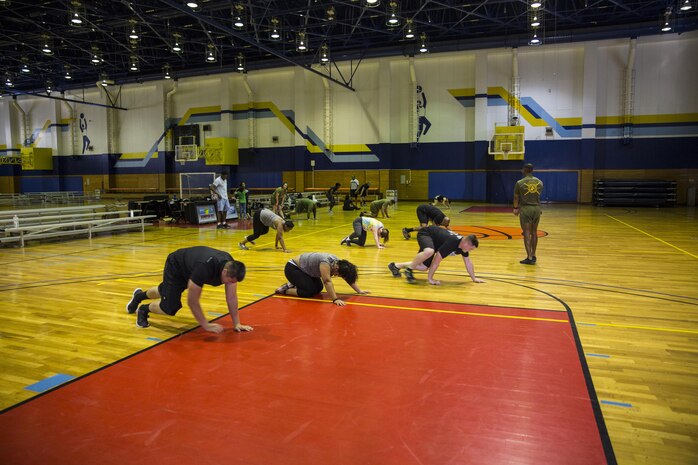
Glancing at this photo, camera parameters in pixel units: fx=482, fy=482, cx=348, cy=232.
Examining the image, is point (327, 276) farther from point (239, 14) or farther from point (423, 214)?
point (239, 14)

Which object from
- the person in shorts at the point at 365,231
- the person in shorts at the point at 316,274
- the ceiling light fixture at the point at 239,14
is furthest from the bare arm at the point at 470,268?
the ceiling light fixture at the point at 239,14

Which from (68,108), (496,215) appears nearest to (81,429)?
(496,215)

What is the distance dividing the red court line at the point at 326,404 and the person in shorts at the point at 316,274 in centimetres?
93

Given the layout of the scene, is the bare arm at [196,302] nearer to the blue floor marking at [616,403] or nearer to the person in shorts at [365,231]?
the blue floor marking at [616,403]

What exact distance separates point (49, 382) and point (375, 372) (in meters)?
2.66

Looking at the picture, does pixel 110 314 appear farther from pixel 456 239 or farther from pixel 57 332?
pixel 456 239

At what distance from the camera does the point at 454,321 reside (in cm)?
550

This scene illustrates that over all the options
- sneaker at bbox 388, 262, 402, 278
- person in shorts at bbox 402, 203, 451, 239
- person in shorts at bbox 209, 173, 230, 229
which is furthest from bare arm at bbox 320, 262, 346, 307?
person in shorts at bbox 209, 173, 230, 229

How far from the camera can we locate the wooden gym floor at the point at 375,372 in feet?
9.77

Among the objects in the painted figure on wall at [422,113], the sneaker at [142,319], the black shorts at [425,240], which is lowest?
the sneaker at [142,319]

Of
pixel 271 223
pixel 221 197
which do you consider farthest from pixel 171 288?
pixel 221 197

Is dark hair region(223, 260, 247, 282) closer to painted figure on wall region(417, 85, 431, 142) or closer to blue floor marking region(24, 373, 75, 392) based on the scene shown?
blue floor marking region(24, 373, 75, 392)

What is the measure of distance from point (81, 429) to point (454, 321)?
3785 millimetres

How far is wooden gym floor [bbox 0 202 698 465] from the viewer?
298cm
